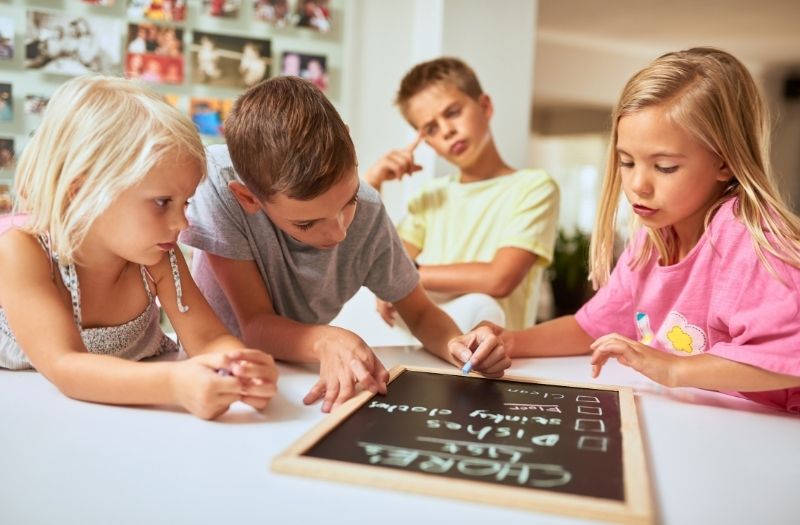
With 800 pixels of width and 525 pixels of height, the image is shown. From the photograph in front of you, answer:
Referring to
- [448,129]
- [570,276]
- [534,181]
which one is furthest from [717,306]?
[570,276]

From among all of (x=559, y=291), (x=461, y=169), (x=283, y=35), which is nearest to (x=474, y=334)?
(x=461, y=169)

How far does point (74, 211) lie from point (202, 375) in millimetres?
253

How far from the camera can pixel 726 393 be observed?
953 mm

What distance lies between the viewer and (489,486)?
0.53 m

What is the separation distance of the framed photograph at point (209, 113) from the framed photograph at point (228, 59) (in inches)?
2.5

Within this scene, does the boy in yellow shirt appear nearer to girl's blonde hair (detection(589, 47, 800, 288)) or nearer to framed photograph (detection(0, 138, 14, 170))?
girl's blonde hair (detection(589, 47, 800, 288))

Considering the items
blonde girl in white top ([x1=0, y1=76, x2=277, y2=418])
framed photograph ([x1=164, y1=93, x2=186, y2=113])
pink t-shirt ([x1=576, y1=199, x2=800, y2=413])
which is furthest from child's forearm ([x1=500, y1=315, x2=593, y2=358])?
framed photograph ([x1=164, y1=93, x2=186, y2=113])

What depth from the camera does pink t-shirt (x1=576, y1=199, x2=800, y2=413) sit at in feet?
2.72

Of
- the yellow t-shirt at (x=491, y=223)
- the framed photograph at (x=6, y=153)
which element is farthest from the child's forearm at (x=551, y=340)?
the framed photograph at (x=6, y=153)

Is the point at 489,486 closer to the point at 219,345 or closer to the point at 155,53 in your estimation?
the point at 219,345

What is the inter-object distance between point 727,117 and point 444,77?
1.05 metres

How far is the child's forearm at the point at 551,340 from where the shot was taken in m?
1.12

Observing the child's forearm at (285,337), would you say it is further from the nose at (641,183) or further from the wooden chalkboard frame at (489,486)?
the nose at (641,183)

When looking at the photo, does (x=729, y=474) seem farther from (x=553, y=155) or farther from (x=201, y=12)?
(x=553, y=155)
